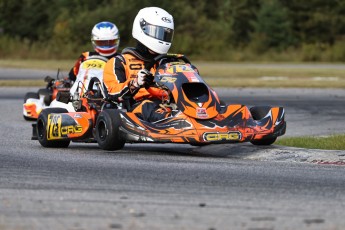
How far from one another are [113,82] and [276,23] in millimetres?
47289

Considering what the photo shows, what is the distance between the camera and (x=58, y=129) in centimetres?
1327

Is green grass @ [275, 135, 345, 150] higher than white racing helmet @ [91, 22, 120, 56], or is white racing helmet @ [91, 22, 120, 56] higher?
white racing helmet @ [91, 22, 120, 56]

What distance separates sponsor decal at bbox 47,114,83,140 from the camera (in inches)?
520

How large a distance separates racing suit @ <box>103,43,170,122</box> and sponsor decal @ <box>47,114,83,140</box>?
587mm

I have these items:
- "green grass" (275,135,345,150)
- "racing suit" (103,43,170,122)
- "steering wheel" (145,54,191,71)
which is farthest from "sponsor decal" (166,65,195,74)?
"green grass" (275,135,345,150)

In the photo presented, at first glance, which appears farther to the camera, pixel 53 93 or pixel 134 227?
pixel 53 93

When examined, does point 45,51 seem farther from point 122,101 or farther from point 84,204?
point 84,204

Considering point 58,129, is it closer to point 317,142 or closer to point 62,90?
point 317,142

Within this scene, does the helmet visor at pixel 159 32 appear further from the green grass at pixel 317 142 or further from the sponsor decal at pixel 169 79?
the green grass at pixel 317 142

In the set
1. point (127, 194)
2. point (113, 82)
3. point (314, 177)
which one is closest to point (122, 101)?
point (113, 82)

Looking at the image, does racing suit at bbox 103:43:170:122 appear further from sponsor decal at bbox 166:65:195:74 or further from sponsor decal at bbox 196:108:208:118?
sponsor decal at bbox 196:108:208:118

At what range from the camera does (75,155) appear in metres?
12.1

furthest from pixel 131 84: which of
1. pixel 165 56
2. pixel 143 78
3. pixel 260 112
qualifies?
pixel 260 112

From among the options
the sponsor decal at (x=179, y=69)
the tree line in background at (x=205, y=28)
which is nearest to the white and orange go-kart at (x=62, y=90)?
the sponsor decal at (x=179, y=69)
